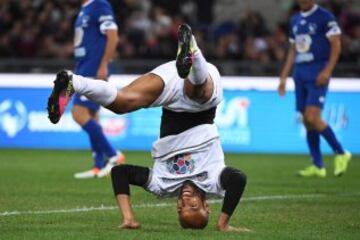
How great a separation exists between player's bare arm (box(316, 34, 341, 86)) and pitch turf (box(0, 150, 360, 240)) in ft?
4.46

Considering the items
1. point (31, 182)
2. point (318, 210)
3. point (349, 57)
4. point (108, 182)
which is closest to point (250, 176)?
point (108, 182)

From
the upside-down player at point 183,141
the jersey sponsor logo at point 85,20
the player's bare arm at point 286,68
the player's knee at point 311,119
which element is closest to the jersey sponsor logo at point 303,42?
the player's bare arm at point 286,68

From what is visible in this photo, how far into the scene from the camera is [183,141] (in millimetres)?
8141

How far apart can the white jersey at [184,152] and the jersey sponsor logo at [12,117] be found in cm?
1053

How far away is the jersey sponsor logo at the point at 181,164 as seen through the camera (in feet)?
26.7

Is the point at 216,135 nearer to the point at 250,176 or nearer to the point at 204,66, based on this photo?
the point at 204,66

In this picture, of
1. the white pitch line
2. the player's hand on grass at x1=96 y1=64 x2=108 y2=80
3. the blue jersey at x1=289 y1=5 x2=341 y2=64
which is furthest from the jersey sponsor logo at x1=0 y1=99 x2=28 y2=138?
the white pitch line

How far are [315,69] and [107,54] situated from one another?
116 inches

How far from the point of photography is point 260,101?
1852 centimetres

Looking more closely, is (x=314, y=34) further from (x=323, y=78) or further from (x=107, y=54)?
(x=107, y=54)

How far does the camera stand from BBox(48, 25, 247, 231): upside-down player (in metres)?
7.75

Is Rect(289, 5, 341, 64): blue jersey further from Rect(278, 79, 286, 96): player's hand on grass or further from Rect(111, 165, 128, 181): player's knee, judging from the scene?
Rect(111, 165, 128, 181): player's knee

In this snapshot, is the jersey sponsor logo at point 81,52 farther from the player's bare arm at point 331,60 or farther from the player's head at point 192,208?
the player's head at point 192,208

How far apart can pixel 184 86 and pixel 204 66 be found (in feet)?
0.91
